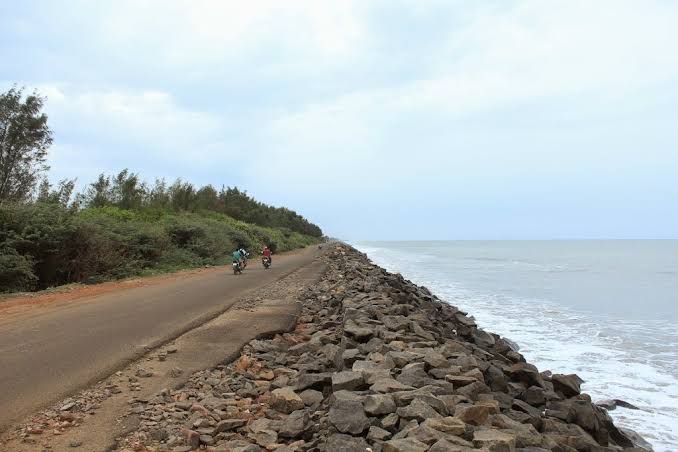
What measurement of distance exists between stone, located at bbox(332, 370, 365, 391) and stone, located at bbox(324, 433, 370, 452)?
48.1 inches

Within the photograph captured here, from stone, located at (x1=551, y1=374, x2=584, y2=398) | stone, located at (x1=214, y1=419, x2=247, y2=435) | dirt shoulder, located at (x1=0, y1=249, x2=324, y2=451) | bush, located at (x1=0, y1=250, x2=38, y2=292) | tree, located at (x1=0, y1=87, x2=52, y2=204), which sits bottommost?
stone, located at (x1=551, y1=374, x2=584, y2=398)

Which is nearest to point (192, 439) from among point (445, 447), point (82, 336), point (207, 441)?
point (207, 441)

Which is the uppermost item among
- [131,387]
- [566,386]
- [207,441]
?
[131,387]

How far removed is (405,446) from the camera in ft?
12.1

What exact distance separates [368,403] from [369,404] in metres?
0.02

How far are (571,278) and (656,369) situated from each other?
2467 centimetres

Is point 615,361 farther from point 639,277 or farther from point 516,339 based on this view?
point 639,277

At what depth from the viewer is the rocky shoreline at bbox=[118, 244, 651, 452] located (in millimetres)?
4109

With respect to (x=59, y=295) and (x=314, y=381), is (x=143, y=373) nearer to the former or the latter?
(x=314, y=381)

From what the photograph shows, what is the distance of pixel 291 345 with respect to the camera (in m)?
8.16

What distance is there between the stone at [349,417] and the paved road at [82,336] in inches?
112

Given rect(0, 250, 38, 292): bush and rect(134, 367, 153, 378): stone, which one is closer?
rect(134, 367, 153, 378): stone

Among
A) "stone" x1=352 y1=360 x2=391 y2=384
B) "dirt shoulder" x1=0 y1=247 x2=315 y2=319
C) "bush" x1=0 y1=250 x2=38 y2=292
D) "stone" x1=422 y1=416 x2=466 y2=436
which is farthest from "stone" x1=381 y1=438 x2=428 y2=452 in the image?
"bush" x1=0 y1=250 x2=38 y2=292

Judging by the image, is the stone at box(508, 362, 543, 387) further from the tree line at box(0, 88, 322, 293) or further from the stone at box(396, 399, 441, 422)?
the tree line at box(0, 88, 322, 293)
